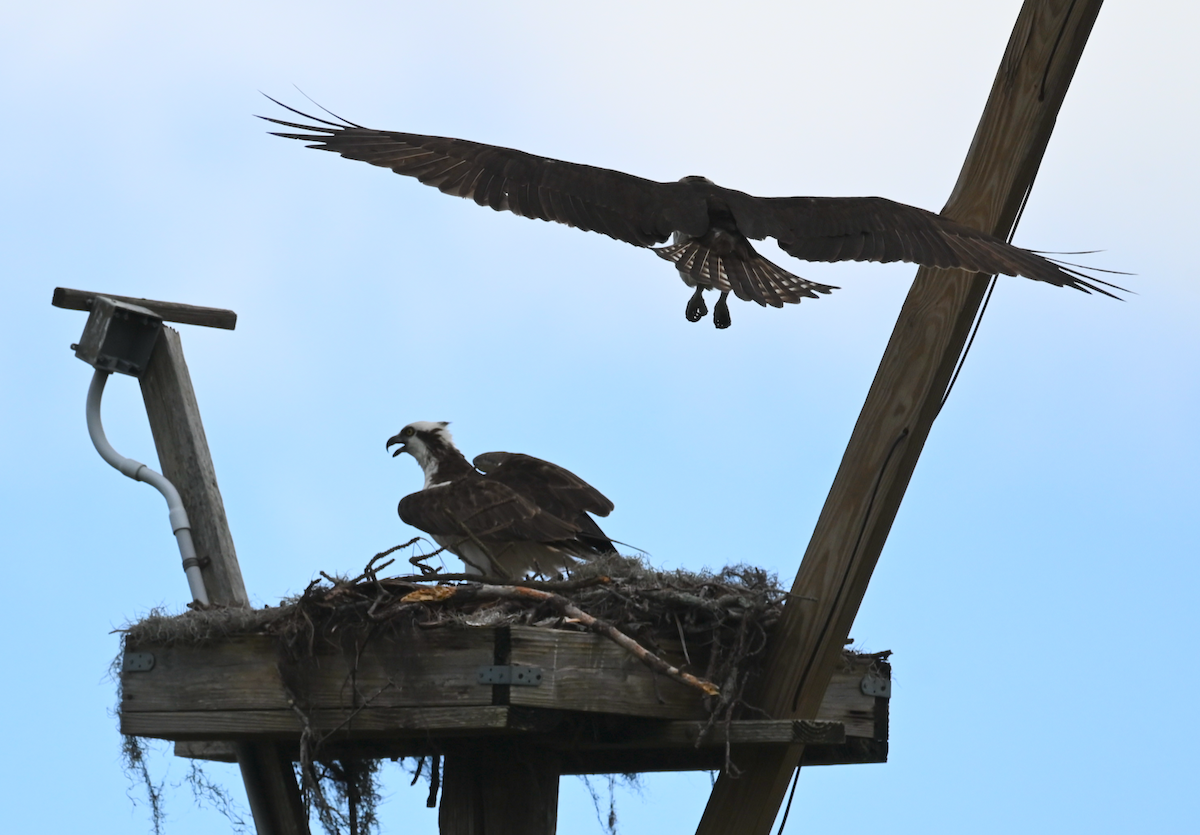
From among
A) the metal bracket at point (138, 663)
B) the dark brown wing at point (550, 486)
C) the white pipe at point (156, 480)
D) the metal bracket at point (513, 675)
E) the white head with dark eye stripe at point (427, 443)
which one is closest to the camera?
the metal bracket at point (513, 675)

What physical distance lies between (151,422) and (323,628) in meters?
1.94

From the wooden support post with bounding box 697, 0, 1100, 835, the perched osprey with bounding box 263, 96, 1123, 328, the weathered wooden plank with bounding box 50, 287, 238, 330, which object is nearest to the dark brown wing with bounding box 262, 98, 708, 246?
the perched osprey with bounding box 263, 96, 1123, 328

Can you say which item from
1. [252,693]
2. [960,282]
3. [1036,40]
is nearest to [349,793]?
[252,693]

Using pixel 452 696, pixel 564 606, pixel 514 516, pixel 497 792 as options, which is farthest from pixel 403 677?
pixel 514 516

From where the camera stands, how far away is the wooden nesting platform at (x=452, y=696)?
148 inches

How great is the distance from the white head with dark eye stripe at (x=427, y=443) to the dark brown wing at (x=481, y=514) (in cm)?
53

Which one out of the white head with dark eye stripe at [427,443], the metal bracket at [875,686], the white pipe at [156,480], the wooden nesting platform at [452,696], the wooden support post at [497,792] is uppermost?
the white head with dark eye stripe at [427,443]

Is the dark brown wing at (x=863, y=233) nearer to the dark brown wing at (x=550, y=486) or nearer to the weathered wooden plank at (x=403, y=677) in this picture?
the dark brown wing at (x=550, y=486)

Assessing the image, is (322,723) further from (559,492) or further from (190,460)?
(559,492)

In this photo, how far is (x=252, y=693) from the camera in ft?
13.4

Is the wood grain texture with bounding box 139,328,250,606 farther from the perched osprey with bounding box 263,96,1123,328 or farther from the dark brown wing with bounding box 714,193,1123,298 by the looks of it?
the dark brown wing with bounding box 714,193,1123,298

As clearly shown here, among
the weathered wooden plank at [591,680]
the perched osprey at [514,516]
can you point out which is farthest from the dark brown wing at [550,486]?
the weathered wooden plank at [591,680]

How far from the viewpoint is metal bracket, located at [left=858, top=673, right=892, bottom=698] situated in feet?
14.5

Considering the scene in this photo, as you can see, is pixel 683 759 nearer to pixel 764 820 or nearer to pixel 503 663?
pixel 764 820
